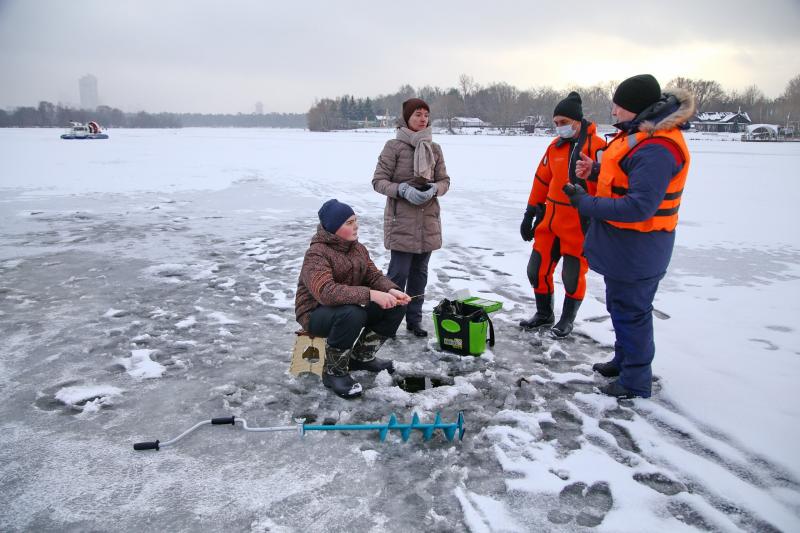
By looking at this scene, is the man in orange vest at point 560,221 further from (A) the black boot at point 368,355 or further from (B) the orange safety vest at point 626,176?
(A) the black boot at point 368,355

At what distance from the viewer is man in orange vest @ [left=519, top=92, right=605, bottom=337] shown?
4051 mm

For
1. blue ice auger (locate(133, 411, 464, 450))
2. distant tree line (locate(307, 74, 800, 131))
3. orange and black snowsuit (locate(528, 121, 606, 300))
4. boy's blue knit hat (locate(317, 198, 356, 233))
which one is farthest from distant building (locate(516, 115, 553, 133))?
blue ice auger (locate(133, 411, 464, 450))

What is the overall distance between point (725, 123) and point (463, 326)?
8395 centimetres

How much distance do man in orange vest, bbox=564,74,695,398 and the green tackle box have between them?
3.06 feet

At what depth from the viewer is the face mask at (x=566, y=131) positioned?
4051 millimetres

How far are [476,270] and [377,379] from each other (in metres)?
3.06

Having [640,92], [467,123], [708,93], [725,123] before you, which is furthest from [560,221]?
[708,93]

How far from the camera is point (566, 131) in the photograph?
4074 millimetres

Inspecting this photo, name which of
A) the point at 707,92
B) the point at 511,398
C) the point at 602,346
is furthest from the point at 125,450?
the point at 707,92

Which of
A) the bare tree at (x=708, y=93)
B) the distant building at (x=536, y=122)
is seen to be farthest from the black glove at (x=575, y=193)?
the bare tree at (x=708, y=93)

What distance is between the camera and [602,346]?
4.25 meters

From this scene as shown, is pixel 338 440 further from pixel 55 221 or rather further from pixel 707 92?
pixel 707 92

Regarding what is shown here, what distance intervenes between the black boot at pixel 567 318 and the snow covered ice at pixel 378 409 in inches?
3.8

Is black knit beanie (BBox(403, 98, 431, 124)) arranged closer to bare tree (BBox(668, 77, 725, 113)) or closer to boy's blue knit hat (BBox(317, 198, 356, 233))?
boy's blue knit hat (BBox(317, 198, 356, 233))
